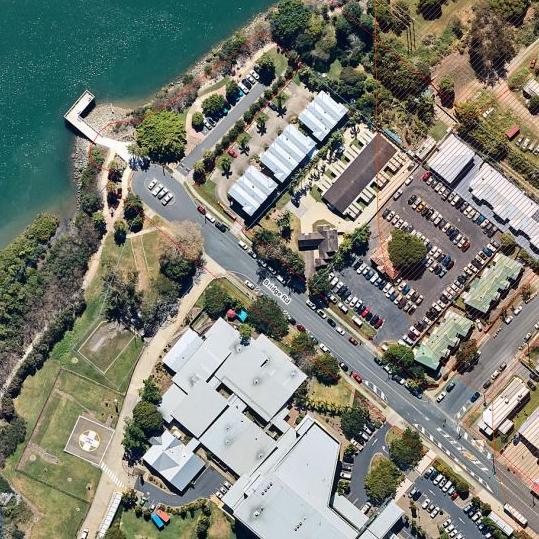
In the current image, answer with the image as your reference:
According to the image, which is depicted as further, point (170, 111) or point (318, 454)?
point (170, 111)

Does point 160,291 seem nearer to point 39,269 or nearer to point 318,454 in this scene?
point 39,269

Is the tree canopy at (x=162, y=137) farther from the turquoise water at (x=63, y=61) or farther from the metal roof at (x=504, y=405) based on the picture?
the metal roof at (x=504, y=405)

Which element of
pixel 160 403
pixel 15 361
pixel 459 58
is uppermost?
pixel 459 58

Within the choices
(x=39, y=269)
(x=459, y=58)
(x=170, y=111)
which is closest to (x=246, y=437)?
(x=39, y=269)

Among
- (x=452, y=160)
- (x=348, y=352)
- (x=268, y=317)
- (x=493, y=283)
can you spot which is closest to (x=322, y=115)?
(x=452, y=160)

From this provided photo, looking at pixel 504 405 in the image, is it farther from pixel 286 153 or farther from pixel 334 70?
pixel 334 70

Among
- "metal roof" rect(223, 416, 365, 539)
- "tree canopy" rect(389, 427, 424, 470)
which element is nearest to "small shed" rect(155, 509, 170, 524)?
"metal roof" rect(223, 416, 365, 539)

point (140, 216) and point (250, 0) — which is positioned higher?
point (250, 0)
